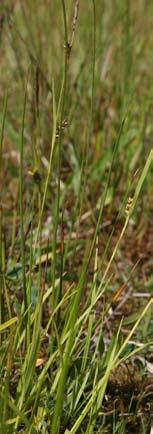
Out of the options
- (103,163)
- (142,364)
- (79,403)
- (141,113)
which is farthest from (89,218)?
(79,403)

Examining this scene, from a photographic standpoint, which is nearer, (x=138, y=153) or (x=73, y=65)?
(x=138, y=153)

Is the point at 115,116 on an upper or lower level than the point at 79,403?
upper

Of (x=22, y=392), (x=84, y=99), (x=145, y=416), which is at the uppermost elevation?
(x=84, y=99)

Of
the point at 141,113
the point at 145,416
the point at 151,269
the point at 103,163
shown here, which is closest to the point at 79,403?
the point at 145,416

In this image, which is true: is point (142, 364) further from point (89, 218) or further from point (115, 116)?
point (115, 116)

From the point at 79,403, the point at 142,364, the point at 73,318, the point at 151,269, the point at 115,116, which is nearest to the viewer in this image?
the point at 73,318

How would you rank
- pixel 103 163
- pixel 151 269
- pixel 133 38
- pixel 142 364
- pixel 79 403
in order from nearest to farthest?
pixel 79 403 → pixel 142 364 → pixel 151 269 → pixel 103 163 → pixel 133 38
